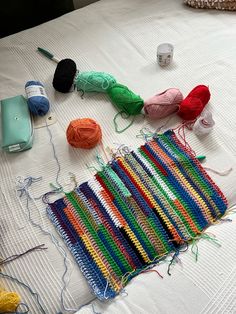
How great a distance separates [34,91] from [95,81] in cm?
20

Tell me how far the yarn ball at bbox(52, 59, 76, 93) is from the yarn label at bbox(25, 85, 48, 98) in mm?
63

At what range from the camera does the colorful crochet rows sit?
788 millimetres

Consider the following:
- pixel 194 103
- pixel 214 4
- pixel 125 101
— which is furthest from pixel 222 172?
pixel 214 4

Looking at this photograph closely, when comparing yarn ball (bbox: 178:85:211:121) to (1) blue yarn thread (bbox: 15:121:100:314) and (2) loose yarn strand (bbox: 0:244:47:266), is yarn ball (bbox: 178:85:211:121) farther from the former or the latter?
(2) loose yarn strand (bbox: 0:244:47:266)

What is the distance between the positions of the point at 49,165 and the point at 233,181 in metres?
0.51

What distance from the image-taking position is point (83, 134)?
0.96 meters

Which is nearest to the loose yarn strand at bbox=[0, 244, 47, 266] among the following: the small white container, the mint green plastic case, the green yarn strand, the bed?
the bed

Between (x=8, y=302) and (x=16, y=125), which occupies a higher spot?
(x=16, y=125)

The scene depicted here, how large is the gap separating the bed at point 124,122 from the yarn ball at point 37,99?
0.05m

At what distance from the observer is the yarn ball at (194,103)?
1019 millimetres

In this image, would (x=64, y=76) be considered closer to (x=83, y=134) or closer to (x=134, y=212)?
(x=83, y=134)

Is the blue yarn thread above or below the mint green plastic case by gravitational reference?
below

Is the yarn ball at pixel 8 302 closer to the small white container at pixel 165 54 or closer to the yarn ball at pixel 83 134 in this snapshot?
the yarn ball at pixel 83 134

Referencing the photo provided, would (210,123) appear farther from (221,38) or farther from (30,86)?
(30,86)
